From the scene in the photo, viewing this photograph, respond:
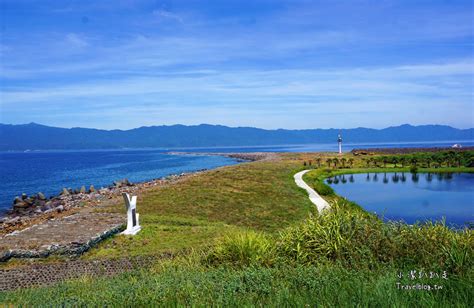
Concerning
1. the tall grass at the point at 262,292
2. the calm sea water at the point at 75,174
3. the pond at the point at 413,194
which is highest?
the tall grass at the point at 262,292

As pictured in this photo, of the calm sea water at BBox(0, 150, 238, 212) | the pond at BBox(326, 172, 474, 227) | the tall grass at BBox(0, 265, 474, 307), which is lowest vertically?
the calm sea water at BBox(0, 150, 238, 212)

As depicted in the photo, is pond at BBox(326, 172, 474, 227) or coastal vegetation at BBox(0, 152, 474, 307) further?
pond at BBox(326, 172, 474, 227)

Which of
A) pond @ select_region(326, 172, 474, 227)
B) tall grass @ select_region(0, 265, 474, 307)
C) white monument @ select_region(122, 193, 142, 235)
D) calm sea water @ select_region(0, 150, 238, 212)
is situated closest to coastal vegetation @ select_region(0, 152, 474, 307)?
tall grass @ select_region(0, 265, 474, 307)

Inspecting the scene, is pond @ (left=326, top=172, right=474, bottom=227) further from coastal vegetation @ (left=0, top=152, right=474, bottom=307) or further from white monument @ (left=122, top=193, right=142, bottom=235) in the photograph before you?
white monument @ (left=122, top=193, right=142, bottom=235)

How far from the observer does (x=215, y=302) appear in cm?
580

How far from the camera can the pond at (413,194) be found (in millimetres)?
22422

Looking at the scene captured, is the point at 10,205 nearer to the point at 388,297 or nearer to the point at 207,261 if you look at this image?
the point at 207,261

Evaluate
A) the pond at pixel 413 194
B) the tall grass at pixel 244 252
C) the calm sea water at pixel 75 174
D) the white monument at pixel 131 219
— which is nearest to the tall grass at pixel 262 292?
the tall grass at pixel 244 252

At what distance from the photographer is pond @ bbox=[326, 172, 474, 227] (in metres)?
22.4

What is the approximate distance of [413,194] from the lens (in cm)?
3003

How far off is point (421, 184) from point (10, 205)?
115 feet

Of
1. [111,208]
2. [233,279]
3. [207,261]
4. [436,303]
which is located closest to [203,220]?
[111,208]

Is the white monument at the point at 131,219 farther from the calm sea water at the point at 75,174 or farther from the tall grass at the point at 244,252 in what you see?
the calm sea water at the point at 75,174

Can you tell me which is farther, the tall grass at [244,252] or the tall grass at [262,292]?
the tall grass at [244,252]
